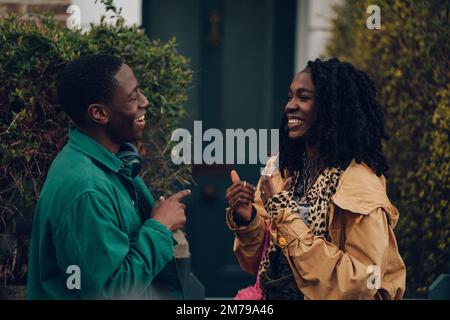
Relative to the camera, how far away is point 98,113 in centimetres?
360

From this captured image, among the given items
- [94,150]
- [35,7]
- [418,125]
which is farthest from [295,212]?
[35,7]

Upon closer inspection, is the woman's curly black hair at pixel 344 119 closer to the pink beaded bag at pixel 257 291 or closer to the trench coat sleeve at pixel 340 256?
the trench coat sleeve at pixel 340 256

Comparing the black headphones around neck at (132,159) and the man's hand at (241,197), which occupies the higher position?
the black headphones around neck at (132,159)

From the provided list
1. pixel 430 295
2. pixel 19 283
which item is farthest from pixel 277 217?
pixel 430 295

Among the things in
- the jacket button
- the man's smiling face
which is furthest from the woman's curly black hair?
the man's smiling face

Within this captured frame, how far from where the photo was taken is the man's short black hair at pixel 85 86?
Result: 3584 millimetres

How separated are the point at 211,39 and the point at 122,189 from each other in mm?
4063

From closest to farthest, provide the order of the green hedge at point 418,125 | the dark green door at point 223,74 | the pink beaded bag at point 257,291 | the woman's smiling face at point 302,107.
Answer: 1. the woman's smiling face at point 302,107
2. the pink beaded bag at point 257,291
3. the green hedge at point 418,125
4. the dark green door at point 223,74

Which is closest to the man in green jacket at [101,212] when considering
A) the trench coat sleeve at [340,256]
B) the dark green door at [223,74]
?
the trench coat sleeve at [340,256]

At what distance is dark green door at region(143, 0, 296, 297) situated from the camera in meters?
7.41

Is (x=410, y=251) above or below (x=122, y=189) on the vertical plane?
below

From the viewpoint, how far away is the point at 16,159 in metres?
4.78

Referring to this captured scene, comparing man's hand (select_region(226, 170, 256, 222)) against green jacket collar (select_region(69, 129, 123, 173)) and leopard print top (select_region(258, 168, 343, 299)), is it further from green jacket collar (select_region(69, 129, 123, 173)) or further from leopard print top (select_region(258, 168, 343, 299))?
green jacket collar (select_region(69, 129, 123, 173))
